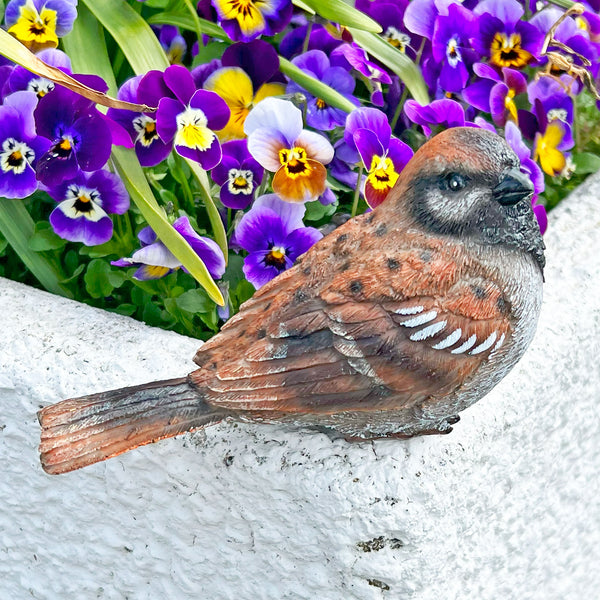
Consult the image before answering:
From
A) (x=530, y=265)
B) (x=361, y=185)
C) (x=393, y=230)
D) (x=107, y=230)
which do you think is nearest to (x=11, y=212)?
(x=107, y=230)

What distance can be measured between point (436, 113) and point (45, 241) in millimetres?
590

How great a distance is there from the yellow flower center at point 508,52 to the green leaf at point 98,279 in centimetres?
74

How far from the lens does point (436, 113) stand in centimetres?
138

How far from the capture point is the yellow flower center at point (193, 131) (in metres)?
1.23

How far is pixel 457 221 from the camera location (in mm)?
954

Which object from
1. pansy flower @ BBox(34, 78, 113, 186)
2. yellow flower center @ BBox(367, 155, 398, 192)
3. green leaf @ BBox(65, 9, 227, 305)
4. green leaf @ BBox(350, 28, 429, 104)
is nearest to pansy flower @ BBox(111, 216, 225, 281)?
green leaf @ BBox(65, 9, 227, 305)

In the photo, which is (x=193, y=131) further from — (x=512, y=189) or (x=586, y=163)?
(x=586, y=163)

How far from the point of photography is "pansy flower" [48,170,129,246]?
1.27 m

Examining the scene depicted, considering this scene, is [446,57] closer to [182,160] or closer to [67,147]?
[182,160]

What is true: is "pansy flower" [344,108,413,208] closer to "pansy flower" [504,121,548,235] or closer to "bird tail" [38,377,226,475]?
"pansy flower" [504,121,548,235]

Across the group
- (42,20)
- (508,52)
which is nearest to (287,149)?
(42,20)

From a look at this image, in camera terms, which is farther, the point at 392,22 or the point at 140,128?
the point at 392,22

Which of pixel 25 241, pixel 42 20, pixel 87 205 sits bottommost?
→ pixel 25 241

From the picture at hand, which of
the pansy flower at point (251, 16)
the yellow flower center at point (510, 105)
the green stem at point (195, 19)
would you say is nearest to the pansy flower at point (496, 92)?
the yellow flower center at point (510, 105)
